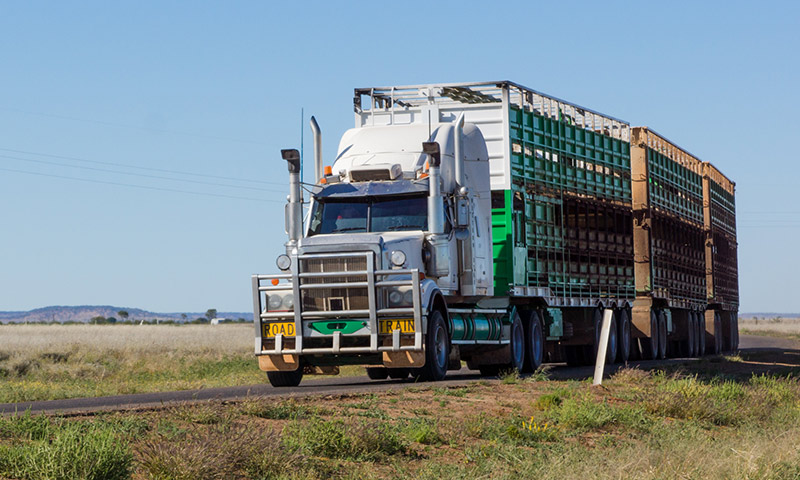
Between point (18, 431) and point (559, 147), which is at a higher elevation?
point (559, 147)

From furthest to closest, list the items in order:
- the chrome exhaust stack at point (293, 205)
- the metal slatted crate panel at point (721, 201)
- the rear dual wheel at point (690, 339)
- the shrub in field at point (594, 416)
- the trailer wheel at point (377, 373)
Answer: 1. the metal slatted crate panel at point (721, 201)
2. the rear dual wheel at point (690, 339)
3. the trailer wheel at point (377, 373)
4. the chrome exhaust stack at point (293, 205)
5. the shrub in field at point (594, 416)

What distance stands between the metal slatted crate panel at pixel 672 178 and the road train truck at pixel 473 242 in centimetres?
12

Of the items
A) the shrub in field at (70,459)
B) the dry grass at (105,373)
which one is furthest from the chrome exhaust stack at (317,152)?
the shrub in field at (70,459)

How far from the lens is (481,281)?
2039 centimetres

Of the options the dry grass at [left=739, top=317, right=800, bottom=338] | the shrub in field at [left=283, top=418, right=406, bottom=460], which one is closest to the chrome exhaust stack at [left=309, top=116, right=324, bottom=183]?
the shrub in field at [left=283, top=418, right=406, bottom=460]

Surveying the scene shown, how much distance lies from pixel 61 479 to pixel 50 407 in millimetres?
6225

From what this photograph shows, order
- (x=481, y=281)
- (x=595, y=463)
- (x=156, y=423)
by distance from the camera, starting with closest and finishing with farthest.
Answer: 1. (x=595, y=463)
2. (x=156, y=423)
3. (x=481, y=281)

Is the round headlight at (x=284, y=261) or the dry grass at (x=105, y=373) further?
the dry grass at (x=105, y=373)

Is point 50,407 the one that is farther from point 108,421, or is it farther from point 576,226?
point 576,226

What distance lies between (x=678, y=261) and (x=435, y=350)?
57.6 ft

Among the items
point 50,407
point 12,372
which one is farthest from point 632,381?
point 12,372

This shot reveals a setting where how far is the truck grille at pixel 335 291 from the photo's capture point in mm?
17500

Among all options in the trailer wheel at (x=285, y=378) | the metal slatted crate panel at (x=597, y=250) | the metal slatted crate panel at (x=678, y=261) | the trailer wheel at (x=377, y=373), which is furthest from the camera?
the metal slatted crate panel at (x=678, y=261)

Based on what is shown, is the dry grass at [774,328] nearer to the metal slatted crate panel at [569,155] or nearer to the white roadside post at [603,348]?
the metal slatted crate panel at [569,155]
